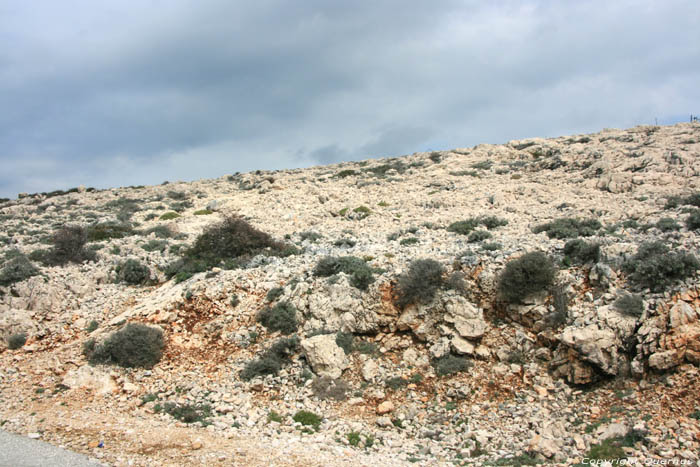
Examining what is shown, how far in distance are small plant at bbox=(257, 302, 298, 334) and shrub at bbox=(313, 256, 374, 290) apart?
153 cm

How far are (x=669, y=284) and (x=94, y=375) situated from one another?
12.9 meters

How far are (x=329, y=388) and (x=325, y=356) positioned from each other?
75cm

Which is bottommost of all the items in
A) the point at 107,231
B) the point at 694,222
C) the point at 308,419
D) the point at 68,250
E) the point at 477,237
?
the point at 308,419

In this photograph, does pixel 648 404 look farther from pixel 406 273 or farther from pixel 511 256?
pixel 406 273

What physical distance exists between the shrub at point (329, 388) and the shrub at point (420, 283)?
8.18 feet

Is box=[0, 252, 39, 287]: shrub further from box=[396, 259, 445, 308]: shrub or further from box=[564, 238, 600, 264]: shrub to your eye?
box=[564, 238, 600, 264]: shrub

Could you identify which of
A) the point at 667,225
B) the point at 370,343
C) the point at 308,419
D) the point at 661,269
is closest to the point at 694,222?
the point at 667,225

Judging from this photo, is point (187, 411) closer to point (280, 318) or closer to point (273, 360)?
point (273, 360)

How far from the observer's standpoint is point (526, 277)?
10109 mm

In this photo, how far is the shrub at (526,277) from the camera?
10.0 m

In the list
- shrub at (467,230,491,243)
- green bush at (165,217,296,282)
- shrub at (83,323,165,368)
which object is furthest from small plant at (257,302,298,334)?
shrub at (467,230,491,243)

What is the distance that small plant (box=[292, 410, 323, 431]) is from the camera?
8.61 m

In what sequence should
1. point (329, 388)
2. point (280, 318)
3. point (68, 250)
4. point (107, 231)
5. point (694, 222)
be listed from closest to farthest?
point (329, 388)
point (280, 318)
point (694, 222)
point (68, 250)
point (107, 231)

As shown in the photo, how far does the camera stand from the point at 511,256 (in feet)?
36.3
